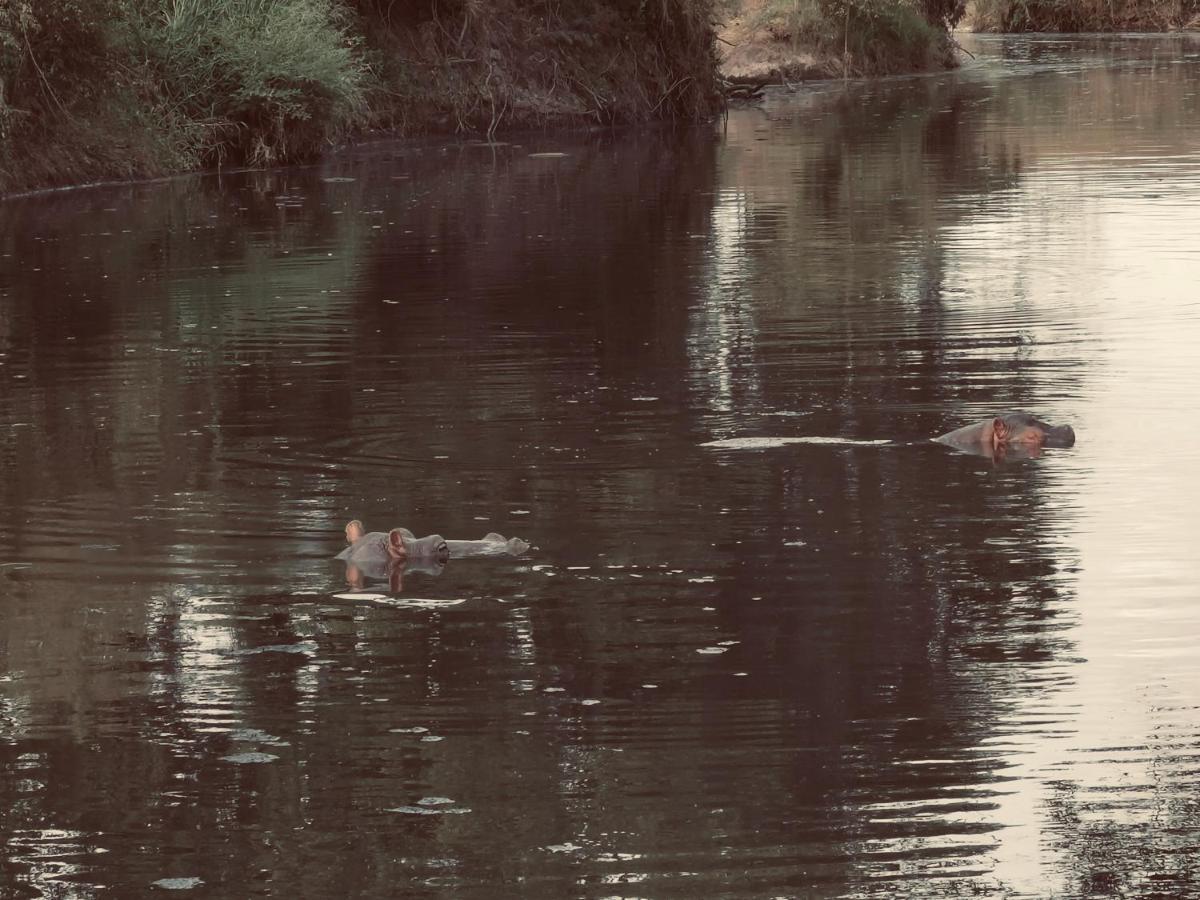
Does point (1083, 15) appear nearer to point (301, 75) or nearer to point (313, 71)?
point (313, 71)

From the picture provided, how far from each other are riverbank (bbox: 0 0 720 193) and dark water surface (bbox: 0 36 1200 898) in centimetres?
954

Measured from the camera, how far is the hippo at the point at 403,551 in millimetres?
9836

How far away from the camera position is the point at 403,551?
9.84m

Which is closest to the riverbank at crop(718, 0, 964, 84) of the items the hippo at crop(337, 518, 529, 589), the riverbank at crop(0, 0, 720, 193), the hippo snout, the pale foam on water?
the riverbank at crop(0, 0, 720, 193)

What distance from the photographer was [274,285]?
20.6m

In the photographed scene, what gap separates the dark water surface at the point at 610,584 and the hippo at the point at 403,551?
0.33 ft

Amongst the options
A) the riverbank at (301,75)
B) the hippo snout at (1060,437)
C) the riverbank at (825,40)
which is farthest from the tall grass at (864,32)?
the hippo snout at (1060,437)

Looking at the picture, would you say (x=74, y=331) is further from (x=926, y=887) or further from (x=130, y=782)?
(x=926, y=887)

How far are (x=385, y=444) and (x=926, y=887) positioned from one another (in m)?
6.85

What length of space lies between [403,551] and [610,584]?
38.4 inches

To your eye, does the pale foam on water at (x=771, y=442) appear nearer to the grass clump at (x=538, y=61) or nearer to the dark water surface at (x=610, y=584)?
the dark water surface at (x=610, y=584)

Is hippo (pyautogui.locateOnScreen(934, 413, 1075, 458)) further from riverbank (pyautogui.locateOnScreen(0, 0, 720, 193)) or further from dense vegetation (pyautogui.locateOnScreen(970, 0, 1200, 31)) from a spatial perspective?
dense vegetation (pyautogui.locateOnScreen(970, 0, 1200, 31))

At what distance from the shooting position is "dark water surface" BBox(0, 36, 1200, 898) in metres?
6.88

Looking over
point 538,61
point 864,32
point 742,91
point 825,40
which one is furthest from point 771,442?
point 864,32
